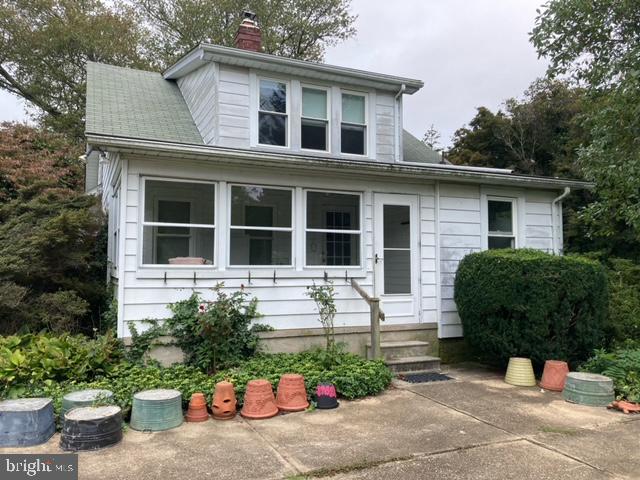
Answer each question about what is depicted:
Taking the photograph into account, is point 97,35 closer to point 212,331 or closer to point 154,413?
point 212,331

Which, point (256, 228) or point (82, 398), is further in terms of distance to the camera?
point (256, 228)

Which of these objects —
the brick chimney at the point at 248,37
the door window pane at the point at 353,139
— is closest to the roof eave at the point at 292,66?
the door window pane at the point at 353,139

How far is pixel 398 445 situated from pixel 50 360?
3.93 metres

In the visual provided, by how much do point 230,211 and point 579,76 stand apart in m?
7.36

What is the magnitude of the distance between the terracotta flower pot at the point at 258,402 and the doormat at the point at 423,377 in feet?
7.54

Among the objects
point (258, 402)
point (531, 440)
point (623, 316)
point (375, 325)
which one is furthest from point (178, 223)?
point (623, 316)

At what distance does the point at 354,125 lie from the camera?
8.74 metres

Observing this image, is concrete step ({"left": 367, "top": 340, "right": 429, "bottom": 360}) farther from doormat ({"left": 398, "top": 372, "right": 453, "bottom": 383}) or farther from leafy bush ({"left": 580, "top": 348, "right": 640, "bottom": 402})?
leafy bush ({"left": 580, "top": 348, "right": 640, "bottom": 402})

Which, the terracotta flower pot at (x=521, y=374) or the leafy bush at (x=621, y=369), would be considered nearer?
the leafy bush at (x=621, y=369)

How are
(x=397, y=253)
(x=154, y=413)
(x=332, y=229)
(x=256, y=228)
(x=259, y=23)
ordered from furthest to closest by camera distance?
(x=259, y=23) < (x=397, y=253) < (x=332, y=229) < (x=256, y=228) < (x=154, y=413)

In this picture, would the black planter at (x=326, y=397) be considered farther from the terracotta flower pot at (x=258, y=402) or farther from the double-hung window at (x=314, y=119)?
the double-hung window at (x=314, y=119)
